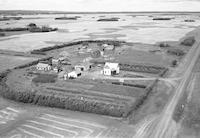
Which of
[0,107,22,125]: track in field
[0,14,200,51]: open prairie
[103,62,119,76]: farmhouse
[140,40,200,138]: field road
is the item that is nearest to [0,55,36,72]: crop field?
[0,14,200,51]: open prairie

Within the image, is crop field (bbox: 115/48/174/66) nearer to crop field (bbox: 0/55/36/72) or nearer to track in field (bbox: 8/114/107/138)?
Result: crop field (bbox: 0/55/36/72)

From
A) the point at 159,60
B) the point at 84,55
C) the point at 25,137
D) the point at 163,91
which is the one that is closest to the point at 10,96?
the point at 25,137

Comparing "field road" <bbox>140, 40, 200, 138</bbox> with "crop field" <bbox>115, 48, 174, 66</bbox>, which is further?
"crop field" <bbox>115, 48, 174, 66</bbox>

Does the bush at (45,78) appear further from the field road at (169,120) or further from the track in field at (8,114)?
the field road at (169,120)

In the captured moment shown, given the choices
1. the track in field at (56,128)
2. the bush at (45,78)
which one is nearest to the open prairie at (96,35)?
the bush at (45,78)

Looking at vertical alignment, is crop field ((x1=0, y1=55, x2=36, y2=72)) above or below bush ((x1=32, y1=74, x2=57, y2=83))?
above

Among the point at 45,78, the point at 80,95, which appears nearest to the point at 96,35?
the point at 45,78
